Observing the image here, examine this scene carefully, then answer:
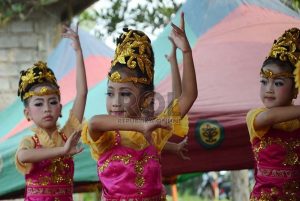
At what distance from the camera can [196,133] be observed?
548 centimetres

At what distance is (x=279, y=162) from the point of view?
4.49m

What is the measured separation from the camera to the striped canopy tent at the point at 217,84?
5480 millimetres

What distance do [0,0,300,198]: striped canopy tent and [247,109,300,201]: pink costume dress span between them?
33.9 inches

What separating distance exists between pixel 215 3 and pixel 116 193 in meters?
2.42

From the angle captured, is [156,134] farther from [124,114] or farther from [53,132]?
[53,132]

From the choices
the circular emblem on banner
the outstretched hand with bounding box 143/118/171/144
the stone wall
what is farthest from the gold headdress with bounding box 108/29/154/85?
the stone wall

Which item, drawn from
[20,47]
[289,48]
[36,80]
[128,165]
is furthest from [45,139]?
[20,47]

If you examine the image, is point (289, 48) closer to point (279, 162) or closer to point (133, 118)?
point (279, 162)

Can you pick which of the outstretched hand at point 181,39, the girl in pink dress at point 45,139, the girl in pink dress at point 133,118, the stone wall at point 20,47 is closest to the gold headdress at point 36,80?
the girl in pink dress at point 45,139

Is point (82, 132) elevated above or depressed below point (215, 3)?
below

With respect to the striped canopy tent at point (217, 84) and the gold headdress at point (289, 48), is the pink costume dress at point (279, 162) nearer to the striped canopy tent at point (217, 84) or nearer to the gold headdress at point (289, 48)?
the gold headdress at point (289, 48)

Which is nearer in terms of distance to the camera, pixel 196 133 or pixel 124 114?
pixel 124 114

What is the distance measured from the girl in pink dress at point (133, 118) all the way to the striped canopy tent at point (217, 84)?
1.06 metres

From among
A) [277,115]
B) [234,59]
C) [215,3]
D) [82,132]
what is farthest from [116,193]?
[215,3]
